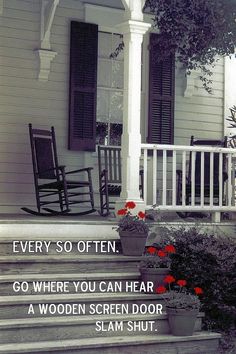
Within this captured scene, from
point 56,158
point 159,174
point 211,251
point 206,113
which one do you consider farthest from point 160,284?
point 206,113

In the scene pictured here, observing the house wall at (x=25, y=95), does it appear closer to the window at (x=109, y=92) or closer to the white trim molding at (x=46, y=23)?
the white trim molding at (x=46, y=23)

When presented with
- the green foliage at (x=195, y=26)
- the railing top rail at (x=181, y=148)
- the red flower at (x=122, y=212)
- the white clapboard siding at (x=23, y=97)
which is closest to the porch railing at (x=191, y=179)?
the railing top rail at (x=181, y=148)

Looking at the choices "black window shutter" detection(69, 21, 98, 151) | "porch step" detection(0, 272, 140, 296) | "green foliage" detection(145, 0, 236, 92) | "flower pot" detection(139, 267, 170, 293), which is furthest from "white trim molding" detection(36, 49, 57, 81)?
"flower pot" detection(139, 267, 170, 293)

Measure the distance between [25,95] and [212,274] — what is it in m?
Result: 3.26

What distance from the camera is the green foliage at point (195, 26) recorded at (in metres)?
7.21

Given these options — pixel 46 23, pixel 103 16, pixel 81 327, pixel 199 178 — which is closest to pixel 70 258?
pixel 81 327

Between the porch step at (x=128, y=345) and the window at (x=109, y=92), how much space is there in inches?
142

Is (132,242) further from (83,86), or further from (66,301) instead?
(83,86)

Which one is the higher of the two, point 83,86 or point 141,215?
point 83,86

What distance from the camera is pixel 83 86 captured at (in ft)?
26.4

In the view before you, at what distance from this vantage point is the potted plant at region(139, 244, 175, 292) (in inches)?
221

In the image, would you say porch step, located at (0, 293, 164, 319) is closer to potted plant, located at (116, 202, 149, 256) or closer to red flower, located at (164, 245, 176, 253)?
red flower, located at (164, 245, 176, 253)

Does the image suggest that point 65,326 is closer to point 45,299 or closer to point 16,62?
point 45,299

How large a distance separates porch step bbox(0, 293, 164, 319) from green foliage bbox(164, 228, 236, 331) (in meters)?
0.39
